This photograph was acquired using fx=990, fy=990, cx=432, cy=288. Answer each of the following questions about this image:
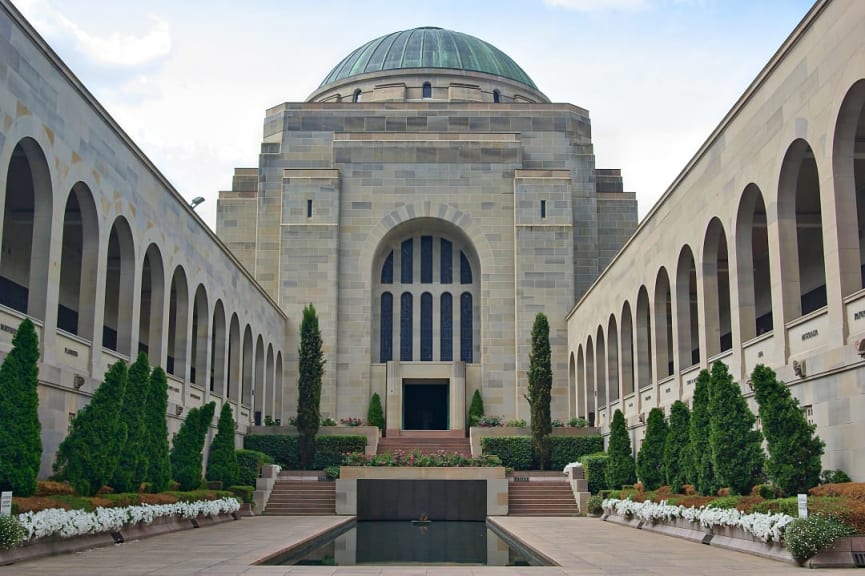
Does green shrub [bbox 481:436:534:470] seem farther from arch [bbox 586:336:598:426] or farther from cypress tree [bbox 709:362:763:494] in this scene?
cypress tree [bbox 709:362:763:494]

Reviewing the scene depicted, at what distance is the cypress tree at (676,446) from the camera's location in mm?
22016

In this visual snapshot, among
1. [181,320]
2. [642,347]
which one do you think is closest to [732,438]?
[642,347]

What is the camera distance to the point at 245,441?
3478cm

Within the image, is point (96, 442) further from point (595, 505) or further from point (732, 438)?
point (595, 505)

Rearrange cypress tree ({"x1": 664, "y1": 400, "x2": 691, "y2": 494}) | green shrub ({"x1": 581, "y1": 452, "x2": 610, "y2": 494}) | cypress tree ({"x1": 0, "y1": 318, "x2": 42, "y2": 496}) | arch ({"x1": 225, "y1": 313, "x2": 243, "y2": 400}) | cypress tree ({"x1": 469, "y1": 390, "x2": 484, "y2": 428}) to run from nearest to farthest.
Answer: cypress tree ({"x1": 0, "y1": 318, "x2": 42, "y2": 496})
cypress tree ({"x1": 664, "y1": 400, "x2": 691, "y2": 494})
green shrub ({"x1": 581, "y1": 452, "x2": 610, "y2": 494})
arch ({"x1": 225, "y1": 313, "x2": 243, "y2": 400})
cypress tree ({"x1": 469, "y1": 390, "x2": 484, "y2": 428})

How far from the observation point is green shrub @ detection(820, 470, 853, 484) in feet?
51.3

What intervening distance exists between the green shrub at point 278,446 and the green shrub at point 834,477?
2122cm

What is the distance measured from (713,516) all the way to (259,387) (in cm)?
2622

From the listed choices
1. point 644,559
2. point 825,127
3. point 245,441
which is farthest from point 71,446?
point 245,441

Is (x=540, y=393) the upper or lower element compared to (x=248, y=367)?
lower

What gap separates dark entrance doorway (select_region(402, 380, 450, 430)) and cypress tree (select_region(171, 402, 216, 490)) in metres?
22.7

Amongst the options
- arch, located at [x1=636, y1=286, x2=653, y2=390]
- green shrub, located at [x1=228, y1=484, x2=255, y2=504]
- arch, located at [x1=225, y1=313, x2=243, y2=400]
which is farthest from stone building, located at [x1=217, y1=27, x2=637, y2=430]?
green shrub, located at [x1=228, y1=484, x2=255, y2=504]

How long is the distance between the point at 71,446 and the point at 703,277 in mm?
15141

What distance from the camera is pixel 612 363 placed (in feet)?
117
